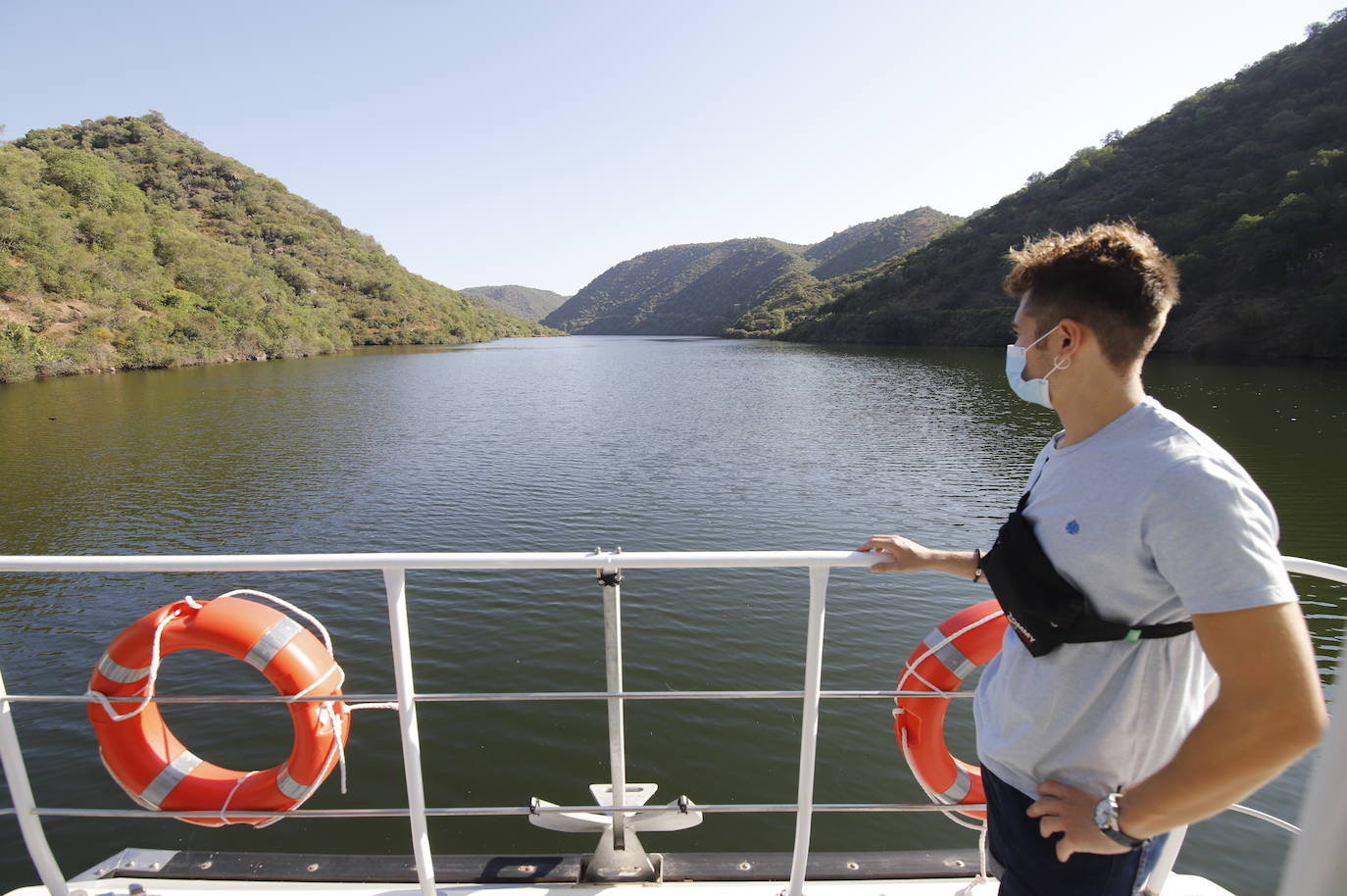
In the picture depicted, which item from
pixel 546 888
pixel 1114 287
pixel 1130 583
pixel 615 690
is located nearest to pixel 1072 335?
pixel 1114 287

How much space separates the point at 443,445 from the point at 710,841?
45.0ft

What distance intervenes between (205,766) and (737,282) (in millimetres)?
148675

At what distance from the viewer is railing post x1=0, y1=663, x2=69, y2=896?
5.05 feet

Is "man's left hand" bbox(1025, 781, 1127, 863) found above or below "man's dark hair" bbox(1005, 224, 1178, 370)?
below

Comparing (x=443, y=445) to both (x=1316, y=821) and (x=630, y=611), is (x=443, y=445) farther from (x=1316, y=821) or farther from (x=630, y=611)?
(x=1316, y=821)

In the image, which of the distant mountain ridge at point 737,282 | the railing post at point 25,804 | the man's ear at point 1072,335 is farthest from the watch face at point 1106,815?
the distant mountain ridge at point 737,282

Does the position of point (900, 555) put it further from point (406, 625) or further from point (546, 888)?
point (546, 888)

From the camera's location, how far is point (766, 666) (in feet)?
19.7

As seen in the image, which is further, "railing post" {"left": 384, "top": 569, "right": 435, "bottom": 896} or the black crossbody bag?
"railing post" {"left": 384, "top": 569, "right": 435, "bottom": 896}

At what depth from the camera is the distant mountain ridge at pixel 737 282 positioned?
11069 cm

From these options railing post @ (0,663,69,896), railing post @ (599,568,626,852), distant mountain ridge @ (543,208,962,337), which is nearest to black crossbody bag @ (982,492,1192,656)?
railing post @ (599,568,626,852)

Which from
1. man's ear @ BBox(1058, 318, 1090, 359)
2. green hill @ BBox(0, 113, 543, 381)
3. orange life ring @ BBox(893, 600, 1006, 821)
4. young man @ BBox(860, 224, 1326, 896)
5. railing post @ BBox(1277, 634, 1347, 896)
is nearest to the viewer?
railing post @ BBox(1277, 634, 1347, 896)

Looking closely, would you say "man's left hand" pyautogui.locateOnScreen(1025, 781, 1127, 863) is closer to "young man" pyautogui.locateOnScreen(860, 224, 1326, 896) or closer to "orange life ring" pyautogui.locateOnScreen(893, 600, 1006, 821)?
"young man" pyautogui.locateOnScreen(860, 224, 1326, 896)

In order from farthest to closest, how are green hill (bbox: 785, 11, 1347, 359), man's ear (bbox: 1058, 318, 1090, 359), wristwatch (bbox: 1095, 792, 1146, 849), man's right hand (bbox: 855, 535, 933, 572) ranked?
green hill (bbox: 785, 11, 1347, 359)
man's right hand (bbox: 855, 535, 933, 572)
man's ear (bbox: 1058, 318, 1090, 359)
wristwatch (bbox: 1095, 792, 1146, 849)
